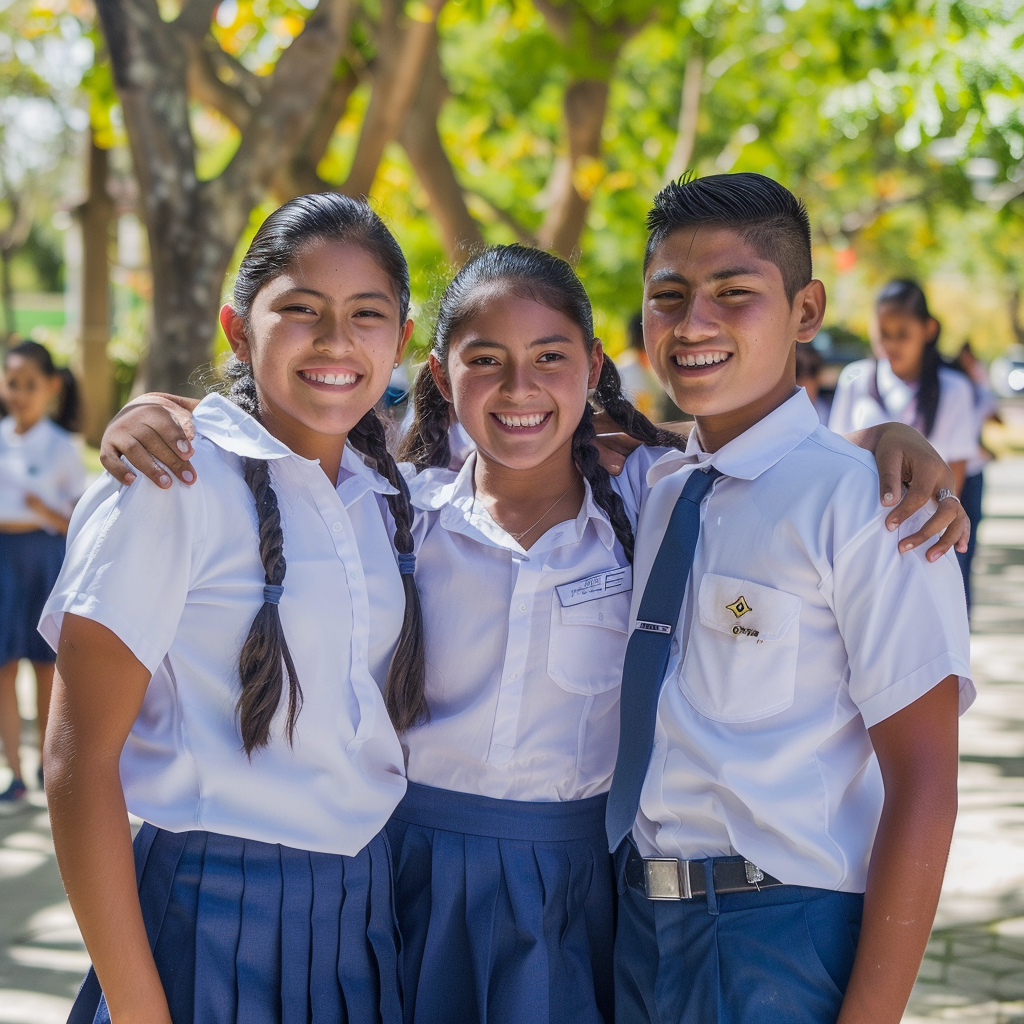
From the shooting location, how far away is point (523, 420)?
214 centimetres

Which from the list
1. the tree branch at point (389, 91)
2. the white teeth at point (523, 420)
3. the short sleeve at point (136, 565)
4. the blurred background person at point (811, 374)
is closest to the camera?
the short sleeve at point (136, 565)

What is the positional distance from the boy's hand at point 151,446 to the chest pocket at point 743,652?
81cm

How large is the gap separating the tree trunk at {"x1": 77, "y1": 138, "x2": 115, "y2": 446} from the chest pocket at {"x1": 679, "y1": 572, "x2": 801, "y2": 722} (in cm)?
1394

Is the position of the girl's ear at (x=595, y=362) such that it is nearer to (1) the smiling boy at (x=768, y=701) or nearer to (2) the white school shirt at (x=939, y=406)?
(1) the smiling boy at (x=768, y=701)

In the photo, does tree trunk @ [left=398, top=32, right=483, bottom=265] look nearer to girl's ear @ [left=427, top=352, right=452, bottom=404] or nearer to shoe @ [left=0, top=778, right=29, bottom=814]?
shoe @ [left=0, top=778, right=29, bottom=814]

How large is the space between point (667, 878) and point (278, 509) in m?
0.82

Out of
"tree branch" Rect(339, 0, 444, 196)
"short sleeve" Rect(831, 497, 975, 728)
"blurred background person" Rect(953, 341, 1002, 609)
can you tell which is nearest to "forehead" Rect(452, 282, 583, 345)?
"short sleeve" Rect(831, 497, 975, 728)

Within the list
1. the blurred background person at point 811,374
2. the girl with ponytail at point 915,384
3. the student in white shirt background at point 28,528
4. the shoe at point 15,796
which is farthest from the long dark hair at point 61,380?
the girl with ponytail at point 915,384

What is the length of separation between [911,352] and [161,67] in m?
3.67

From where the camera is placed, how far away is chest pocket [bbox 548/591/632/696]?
208cm

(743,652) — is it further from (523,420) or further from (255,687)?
(255,687)

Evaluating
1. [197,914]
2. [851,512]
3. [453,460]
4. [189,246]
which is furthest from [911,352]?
[197,914]

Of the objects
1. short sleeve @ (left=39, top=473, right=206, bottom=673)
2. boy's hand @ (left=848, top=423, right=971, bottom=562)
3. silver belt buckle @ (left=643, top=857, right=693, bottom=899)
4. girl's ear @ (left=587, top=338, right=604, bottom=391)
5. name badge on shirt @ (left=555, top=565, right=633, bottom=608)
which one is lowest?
silver belt buckle @ (left=643, top=857, right=693, bottom=899)

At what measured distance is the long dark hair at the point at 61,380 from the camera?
5539 mm
